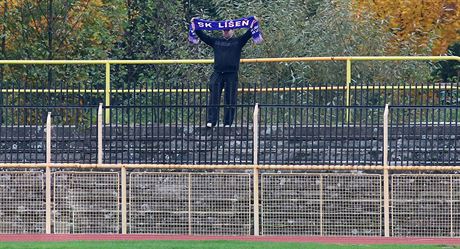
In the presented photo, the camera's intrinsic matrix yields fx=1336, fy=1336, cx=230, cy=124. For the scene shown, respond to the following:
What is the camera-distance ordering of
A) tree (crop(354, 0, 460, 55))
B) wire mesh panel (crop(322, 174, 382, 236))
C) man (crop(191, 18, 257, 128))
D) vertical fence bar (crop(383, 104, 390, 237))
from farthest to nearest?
tree (crop(354, 0, 460, 55)), man (crop(191, 18, 257, 128)), wire mesh panel (crop(322, 174, 382, 236)), vertical fence bar (crop(383, 104, 390, 237))

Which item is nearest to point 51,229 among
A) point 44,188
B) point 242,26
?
point 44,188

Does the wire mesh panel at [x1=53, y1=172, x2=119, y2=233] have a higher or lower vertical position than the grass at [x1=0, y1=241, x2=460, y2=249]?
higher

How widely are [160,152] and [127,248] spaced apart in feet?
9.37

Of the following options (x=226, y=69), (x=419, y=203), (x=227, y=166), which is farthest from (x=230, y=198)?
(x=419, y=203)

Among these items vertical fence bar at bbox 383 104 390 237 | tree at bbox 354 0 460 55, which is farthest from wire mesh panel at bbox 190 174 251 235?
tree at bbox 354 0 460 55

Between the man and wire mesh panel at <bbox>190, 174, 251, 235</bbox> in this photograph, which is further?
the man

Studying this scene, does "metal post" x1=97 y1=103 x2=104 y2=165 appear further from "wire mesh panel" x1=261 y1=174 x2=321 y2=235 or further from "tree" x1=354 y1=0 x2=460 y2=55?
"tree" x1=354 y1=0 x2=460 y2=55

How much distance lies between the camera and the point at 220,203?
20641mm

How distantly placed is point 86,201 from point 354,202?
4.14 m

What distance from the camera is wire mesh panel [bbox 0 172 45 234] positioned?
20.8 meters

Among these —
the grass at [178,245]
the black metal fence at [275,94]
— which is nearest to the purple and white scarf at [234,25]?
the black metal fence at [275,94]

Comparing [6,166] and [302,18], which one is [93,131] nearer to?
[6,166]

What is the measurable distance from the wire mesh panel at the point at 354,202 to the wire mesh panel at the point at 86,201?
329 centimetres

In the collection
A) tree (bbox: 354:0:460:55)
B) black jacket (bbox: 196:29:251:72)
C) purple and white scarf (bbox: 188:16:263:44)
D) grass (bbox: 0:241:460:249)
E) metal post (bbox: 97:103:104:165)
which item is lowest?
grass (bbox: 0:241:460:249)
